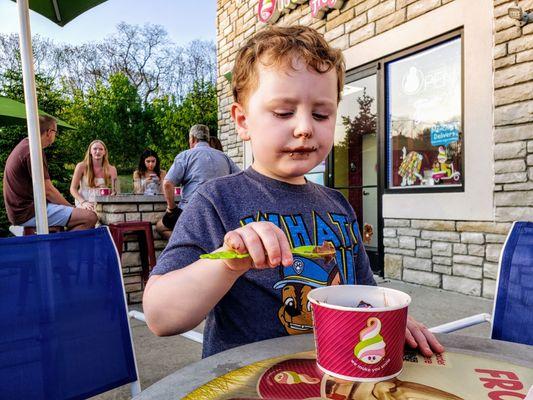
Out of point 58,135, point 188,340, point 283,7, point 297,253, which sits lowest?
point 188,340

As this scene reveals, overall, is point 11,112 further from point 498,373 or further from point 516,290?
point 498,373

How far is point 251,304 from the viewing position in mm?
1088

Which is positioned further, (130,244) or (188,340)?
(130,244)

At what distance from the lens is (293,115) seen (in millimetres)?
1044

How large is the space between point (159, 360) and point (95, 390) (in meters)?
1.53

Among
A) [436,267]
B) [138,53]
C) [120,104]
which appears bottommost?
[436,267]

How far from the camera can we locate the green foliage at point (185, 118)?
1764 cm

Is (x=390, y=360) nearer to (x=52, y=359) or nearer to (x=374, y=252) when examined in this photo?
(x=52, y=359)

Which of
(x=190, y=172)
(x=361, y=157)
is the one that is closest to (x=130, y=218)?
(x=190, y=172)

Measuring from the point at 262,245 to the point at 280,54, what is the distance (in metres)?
0.62

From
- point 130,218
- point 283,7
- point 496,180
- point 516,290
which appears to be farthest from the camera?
point 283,7

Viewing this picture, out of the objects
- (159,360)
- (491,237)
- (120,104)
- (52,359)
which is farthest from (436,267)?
(120,104)

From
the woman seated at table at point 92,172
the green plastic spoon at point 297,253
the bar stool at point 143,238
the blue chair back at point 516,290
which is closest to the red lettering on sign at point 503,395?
the green plastic spoon at point 297,253

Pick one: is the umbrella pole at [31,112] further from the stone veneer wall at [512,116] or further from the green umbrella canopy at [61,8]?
the stone veneer wall at [512,116]
